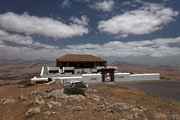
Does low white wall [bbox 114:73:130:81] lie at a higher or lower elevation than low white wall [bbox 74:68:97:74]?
lower

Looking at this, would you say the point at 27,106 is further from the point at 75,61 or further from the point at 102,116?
the point at 75,61

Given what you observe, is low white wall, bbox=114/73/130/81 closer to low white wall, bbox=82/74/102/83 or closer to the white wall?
the white wall

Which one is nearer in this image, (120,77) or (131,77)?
(120,77)

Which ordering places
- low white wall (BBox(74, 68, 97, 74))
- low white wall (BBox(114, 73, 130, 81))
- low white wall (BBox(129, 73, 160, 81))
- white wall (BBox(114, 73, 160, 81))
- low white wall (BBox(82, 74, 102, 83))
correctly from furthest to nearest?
low white wall (BBox(74, 68, 97, 74)) → low white wall (BBox(129, 73, 160, 81)) → white wall (BBox(114, 73, 160, 81)) → low white wall (BBox(114, 73, 130, 81)) → low white wall (BBox(82, 74, 102, 83))

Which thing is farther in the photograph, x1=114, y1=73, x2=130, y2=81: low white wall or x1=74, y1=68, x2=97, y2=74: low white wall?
x1=74, y1=68, x2=97, y2=74: low white wall

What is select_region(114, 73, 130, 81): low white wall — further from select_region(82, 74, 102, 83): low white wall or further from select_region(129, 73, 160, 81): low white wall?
select_region(82, 74, 102, 83): low white wall

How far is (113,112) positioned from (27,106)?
7.92m

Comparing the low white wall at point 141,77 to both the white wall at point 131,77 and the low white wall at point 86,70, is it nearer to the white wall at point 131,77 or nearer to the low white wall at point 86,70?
the white wall at point 131,77

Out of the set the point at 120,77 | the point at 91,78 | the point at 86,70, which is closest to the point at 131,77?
the point at 120,77

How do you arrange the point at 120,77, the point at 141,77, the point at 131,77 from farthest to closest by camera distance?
the point at 141,77
the point at 131,77
the point at 120,77

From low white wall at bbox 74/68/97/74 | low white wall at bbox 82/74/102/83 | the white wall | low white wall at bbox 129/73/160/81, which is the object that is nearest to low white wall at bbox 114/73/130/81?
the white wall

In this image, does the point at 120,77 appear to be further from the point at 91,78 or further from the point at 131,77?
the point at 91,78

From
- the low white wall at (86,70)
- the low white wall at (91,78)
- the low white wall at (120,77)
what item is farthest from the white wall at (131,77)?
the low white wall at (86,70)

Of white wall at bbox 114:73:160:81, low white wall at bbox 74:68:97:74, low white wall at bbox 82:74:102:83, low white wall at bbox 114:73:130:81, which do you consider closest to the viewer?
low white wall at bbox 82:74:102:83
